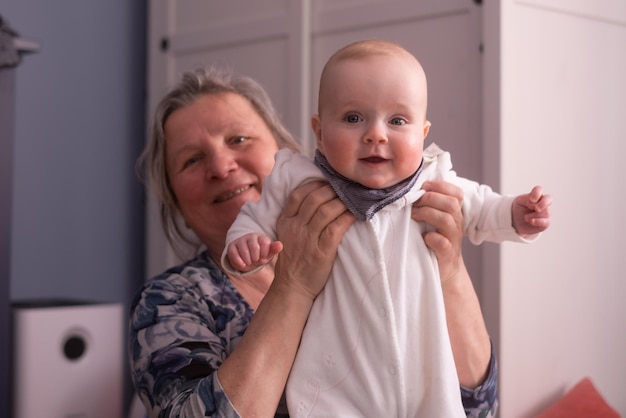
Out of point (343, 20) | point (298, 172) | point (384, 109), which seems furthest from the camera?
point (343, 20)

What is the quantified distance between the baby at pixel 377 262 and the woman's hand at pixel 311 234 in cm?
2

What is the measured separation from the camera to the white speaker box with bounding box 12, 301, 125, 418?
8.00ft

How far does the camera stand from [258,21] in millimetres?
3027

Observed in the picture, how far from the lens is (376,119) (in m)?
1.21

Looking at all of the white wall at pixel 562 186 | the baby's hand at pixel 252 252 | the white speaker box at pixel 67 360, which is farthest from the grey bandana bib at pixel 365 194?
the white speaker box at pixel 67 360

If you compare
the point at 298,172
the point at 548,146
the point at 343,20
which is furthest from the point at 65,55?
the point at 298,172

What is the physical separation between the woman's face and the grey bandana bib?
0.41 metres

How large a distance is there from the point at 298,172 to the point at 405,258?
0.74 feet

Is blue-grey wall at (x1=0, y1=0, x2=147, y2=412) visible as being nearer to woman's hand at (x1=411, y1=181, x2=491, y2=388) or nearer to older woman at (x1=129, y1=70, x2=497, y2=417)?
older woman at (x1=129, y1=70, x2=497, y2=417)

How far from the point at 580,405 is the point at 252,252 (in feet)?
4.69

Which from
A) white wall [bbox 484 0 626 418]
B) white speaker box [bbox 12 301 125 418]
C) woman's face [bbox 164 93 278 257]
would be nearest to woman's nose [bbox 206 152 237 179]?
woman's face [bbox 164 93 278 257]

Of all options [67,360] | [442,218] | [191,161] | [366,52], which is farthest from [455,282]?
[67,360]

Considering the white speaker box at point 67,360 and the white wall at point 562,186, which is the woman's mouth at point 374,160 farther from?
the white speaker box at point 67,360

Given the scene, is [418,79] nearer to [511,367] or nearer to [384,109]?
[384,109]
